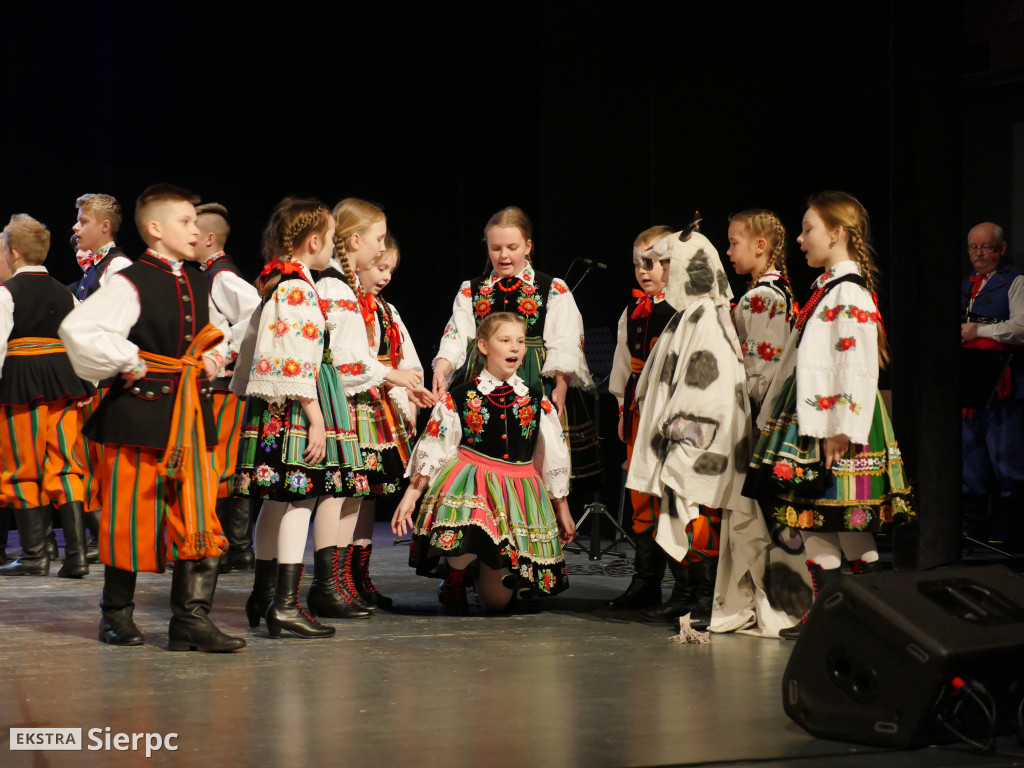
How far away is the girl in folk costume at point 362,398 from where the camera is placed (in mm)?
3768

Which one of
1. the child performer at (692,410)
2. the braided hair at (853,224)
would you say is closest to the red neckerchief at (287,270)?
the child performer at (692,410)

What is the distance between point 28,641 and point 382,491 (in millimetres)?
1246

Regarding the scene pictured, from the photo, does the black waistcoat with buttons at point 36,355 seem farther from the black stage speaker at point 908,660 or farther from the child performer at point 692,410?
the black stage speaker at point 908,660

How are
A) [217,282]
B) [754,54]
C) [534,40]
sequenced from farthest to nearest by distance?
1. [534,40]
2. [754,54]
3. [217,282]

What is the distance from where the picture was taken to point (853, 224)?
11.8ft

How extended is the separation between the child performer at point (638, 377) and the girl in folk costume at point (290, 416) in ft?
3.49

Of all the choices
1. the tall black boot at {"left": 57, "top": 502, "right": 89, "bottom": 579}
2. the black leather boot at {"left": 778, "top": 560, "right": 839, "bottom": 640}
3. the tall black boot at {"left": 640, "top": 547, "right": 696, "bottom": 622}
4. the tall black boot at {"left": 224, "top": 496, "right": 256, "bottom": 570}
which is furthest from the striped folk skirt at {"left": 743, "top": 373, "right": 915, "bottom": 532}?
A: the tall black boot at {"left": 57, "top": 502, "right": 89, "bottom": 579}

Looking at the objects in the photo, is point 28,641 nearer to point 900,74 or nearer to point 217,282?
point 217,282

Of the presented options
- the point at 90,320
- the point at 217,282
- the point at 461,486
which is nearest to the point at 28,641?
the point at 90,320

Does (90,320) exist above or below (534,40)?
below

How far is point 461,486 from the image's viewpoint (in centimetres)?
398

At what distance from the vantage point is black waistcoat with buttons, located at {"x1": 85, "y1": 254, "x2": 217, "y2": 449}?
323 centimetres

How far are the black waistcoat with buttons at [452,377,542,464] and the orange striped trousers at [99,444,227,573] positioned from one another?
3.41 ft

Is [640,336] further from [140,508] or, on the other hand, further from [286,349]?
[140,508]
